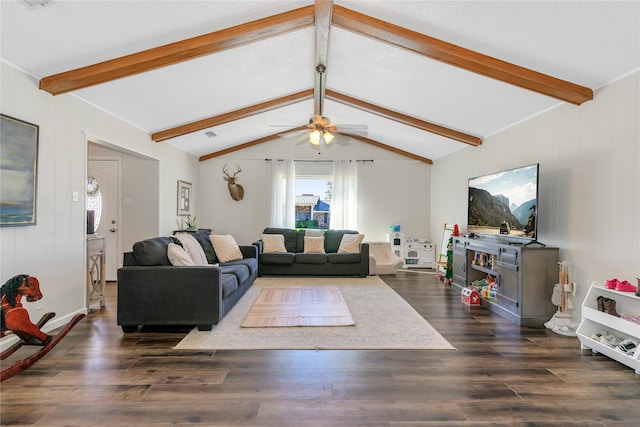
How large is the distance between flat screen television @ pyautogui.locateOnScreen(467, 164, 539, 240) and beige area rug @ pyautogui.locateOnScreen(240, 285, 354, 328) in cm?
219

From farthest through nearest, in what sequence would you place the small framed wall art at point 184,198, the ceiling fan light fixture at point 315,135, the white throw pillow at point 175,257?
the small framed wall art at point 184,198
the ceiling fan light fixture at point 315,135
the white throw pillow at point 175,257

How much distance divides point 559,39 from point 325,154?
205 inches

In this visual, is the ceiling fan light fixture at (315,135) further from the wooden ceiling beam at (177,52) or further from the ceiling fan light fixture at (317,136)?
the wooden ceiling beam at (177,52)

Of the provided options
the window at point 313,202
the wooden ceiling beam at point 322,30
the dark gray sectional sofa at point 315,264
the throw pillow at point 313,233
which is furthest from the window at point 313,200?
the wooden ceiling beam at point 322,30

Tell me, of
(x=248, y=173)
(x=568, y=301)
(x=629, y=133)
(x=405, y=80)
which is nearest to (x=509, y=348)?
(x=568, y=301)

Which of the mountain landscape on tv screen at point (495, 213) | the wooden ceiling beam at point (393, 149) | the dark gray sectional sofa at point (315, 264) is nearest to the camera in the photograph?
the mountain landscape on tv screen at point (495, 213)

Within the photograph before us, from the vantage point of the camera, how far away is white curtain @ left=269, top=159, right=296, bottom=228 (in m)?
7.36

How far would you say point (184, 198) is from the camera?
666 cm

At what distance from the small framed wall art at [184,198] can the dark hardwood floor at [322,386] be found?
12.0 feet

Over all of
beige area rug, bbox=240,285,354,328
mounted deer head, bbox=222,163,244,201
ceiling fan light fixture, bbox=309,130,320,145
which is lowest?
beige area rug, bbox=240,285,354,328

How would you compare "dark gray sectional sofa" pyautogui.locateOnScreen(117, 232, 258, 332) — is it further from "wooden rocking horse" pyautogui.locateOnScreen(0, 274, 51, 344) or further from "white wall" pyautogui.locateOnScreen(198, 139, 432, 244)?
"white wall" pyautogui.locateOnScreen(198, 139, 432, 244)

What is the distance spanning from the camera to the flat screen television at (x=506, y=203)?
12.0 feet

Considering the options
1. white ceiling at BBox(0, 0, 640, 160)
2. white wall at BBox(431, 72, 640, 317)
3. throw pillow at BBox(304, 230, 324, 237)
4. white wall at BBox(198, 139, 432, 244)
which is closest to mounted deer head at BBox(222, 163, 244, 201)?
white wall at BBox(198, 139, 432, 244)

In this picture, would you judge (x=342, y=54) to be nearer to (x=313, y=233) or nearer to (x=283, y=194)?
(x=313, y=233)
